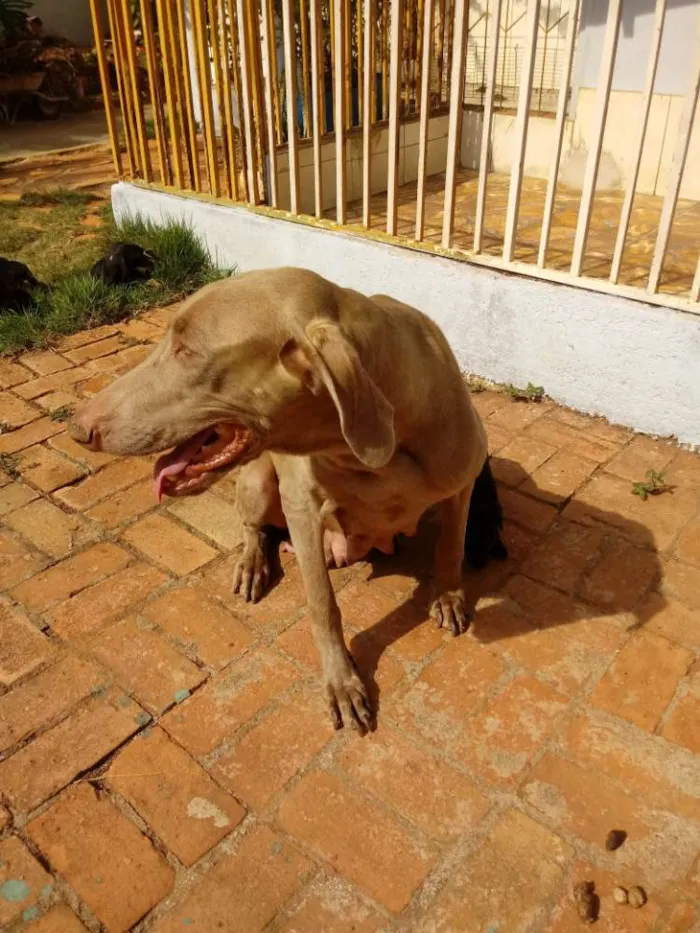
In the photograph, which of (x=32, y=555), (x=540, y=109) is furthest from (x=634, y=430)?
(x=540, y=109)

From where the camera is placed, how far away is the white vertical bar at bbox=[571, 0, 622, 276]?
3604 mm

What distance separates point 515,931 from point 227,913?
30.0 inches

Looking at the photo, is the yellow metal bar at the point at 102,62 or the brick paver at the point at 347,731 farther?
the yellow metal bar at the point at 102,62

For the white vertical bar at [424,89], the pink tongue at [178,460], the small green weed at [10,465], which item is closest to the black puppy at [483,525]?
the pink tongue at [178,460]

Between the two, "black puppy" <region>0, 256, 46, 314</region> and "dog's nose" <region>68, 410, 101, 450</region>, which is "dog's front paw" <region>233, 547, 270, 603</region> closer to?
"dog's nose" <region>68, 410, 101, 450</region>

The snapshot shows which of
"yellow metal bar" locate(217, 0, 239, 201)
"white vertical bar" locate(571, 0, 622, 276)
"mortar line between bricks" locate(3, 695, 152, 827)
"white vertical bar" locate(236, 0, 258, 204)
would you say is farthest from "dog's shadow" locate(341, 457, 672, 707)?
"yellow metal bar" locate(217, 0, 239, 201)

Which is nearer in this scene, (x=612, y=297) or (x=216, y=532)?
(x=216, y=532)

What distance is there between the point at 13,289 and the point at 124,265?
87 cm

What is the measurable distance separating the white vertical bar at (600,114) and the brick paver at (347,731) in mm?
1309

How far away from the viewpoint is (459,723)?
101 inches

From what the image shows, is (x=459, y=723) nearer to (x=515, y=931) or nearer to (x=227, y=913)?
(x=515, y=931)

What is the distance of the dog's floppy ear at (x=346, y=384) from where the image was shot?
196 centimetres

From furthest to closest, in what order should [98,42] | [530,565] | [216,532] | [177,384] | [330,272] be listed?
1. [98,42]
2. [330,272]
3. [216,532]
4. [530,565]
5. [177,384]

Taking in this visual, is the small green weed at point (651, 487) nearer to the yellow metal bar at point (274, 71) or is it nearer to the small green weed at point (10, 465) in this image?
the small green weed at point (10, 465)
